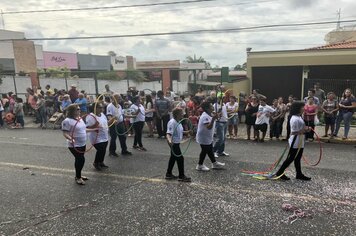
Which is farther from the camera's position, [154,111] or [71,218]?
[154,111]

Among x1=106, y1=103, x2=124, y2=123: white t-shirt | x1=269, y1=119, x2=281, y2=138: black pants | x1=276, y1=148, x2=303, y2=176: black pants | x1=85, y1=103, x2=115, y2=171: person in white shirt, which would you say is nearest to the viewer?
x1=276, y1=148, x2=303, y2=176: black pants

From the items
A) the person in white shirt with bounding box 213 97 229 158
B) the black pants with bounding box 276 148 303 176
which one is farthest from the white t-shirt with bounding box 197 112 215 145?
the black pants with bounding box 276 148 303 176

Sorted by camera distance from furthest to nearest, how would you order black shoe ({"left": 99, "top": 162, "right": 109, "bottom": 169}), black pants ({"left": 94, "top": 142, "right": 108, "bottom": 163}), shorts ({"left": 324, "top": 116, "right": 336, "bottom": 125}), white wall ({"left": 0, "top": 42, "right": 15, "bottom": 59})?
white wall ({"left": 0, "top": 42, "right": 15, "bottom": 59}), shorts ({"left": 324, "top": 116, "right": 336, "bottom": 125}), black shoe ({"left": 99, "top": 162, "right": 109, "bottom": 169}), black pants ({"left": 94, "top": 142, "right": 108, "bottom": 163})

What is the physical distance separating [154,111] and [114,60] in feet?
195

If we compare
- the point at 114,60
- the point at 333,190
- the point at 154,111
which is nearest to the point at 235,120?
the point at 154,111

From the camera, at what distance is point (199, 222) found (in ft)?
17.2

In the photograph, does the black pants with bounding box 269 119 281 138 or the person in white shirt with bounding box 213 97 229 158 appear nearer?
the person in white shirt with bounding box 213 97 229 158

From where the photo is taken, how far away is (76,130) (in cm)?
715

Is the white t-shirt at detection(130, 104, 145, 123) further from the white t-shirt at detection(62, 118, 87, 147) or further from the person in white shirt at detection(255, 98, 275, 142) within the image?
the person in white shirt at detection(255, 98, 275, 142)

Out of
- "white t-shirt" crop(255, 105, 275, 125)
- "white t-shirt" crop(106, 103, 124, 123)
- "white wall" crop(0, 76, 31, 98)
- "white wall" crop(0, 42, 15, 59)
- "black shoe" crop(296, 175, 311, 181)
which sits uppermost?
"white wall" crop(0, 42, 15, 59)

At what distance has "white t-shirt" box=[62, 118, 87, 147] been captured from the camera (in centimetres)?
708

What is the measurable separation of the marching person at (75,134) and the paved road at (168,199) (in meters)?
0.50

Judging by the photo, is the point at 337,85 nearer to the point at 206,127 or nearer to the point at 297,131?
the point at 297,131

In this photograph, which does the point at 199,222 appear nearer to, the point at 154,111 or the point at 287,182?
the point at 287,182
